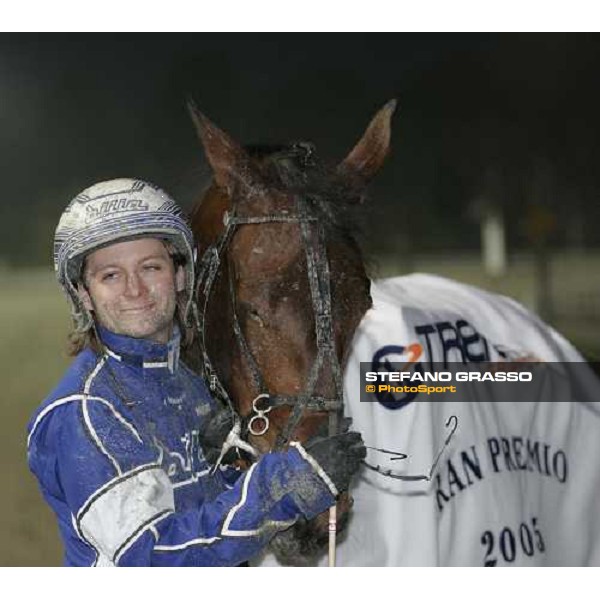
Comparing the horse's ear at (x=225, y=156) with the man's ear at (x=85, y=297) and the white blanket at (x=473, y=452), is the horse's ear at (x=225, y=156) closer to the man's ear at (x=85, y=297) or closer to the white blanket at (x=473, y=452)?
the man's ear at (x=85, y=297)

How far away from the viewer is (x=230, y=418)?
1.52m

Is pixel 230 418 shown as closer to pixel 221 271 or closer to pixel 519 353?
pixel 221 271

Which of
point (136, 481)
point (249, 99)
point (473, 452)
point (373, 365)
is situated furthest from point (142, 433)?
point (249, 99)

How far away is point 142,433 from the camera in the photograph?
139cm

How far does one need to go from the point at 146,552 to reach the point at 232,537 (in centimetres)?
13

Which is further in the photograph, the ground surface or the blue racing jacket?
the ground surface

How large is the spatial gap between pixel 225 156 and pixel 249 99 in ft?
4.39

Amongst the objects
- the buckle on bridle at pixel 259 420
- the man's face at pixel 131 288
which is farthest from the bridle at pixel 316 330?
the man's face at pixel 131 288

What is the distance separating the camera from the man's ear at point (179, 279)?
1.54m

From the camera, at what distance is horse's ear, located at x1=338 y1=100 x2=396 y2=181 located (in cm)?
163

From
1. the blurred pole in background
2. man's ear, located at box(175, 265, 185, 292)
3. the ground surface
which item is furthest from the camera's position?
the blurred pole in background

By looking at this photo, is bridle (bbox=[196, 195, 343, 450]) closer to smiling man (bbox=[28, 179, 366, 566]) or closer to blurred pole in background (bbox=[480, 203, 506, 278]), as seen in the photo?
smiling man (bbox=[28, 179, 366, 566])

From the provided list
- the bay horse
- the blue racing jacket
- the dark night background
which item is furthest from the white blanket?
the blue racing jacket
